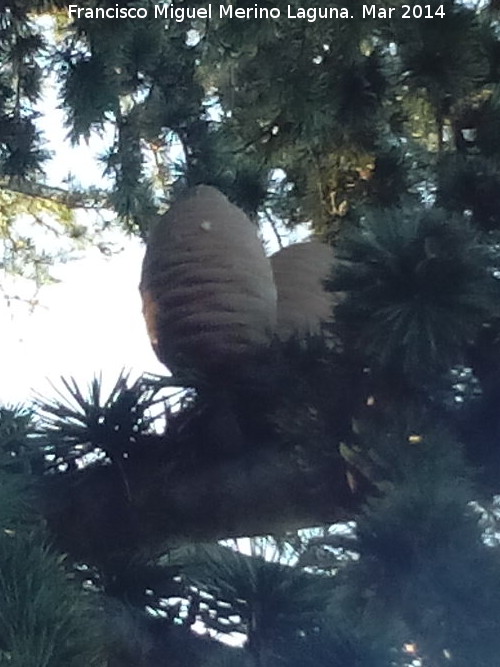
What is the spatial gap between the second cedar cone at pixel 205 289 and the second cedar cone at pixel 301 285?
0.05 ft

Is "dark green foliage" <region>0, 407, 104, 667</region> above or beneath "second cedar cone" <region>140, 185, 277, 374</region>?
beneath

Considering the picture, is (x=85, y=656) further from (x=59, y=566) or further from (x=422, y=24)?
(x=422, y=24)

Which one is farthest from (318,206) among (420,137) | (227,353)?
(227,353)

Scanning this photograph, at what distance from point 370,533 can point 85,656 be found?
0.09 meters

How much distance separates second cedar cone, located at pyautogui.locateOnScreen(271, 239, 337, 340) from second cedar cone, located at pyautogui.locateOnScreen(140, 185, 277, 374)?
2 cm

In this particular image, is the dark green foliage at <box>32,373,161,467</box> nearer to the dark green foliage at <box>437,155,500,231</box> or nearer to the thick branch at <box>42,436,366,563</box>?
the thick branch at <box>42,436,366,563</box>

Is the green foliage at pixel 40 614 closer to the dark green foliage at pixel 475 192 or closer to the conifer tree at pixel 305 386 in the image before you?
the conifer tree at pixel 305 386

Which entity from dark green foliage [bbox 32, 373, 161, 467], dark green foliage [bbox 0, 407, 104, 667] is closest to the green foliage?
dark green foliage [bbox 0, 407, 104, 667]

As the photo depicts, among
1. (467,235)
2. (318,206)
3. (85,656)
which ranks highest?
(318,206)

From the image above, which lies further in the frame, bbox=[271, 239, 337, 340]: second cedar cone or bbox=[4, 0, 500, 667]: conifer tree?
bbox=[271, 239, 337, 340]: second cedar cone

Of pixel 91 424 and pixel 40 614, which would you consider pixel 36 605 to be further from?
pixel 91 424

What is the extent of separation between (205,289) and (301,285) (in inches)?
2.8

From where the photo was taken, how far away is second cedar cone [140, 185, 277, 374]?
0.50 m

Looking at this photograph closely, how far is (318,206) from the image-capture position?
67 centimetres
